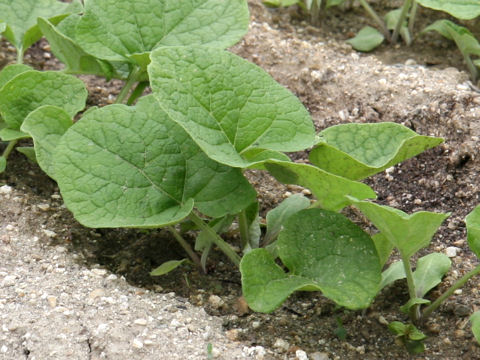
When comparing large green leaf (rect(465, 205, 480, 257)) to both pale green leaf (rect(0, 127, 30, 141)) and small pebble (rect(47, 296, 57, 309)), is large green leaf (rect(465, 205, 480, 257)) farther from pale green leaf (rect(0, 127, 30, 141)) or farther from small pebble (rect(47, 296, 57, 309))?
pale green leaf (rect(0, 127, 30, 141))

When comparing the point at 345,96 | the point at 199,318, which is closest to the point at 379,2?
the point at 345,96

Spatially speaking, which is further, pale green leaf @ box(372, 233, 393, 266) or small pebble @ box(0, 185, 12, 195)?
small pebble @ box(0, 185, 12, 195)

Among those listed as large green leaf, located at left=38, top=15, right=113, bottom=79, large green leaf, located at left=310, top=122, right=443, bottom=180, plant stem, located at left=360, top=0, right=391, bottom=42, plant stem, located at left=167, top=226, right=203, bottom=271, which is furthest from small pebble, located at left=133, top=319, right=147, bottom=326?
plant stem, located at left=360, top=0, right=391, bottom=42

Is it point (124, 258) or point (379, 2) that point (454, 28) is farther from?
point (124, 258)

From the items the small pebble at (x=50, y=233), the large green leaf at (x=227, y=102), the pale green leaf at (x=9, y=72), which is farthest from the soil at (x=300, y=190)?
the large green leaf at (x=227, y=102)

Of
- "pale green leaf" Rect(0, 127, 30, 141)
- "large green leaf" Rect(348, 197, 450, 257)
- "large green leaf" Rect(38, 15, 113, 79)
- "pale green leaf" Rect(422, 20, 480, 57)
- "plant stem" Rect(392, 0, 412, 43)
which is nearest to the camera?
"large green leaf" Rect(348, 197, 450, 257)

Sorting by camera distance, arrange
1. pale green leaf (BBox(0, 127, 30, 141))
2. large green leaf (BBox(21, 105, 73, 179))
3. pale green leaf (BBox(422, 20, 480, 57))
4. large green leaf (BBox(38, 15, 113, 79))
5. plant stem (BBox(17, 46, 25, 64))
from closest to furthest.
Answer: large green leaf (BBox(21, 105, 73, 179))
pale green leaf (BBox(0, 127, 30, 141))
large green leaf (BBox(38, 15, 113, 79))
plant stem (BBox(17, 46, 25, 64))
pale green leaf (BBox(422, 20, 480, 57))

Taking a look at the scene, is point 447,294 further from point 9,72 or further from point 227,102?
point 9,72

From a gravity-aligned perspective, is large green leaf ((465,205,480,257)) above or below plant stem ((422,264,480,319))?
above
